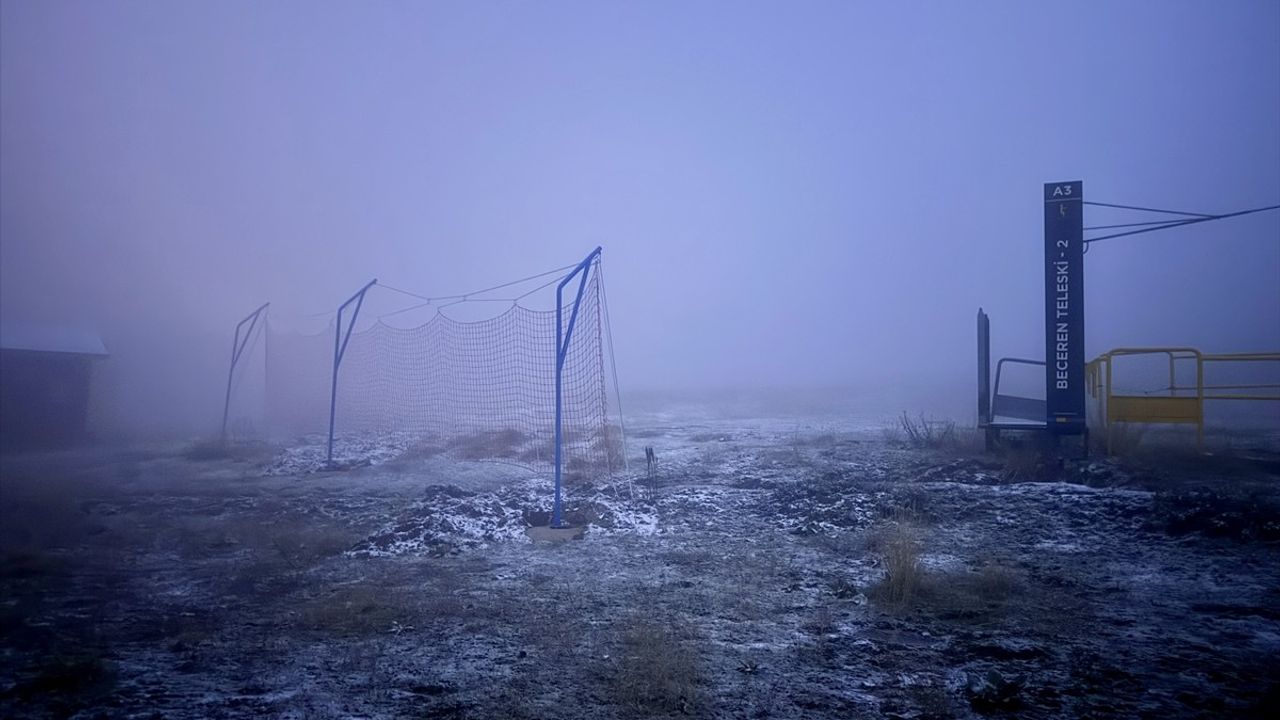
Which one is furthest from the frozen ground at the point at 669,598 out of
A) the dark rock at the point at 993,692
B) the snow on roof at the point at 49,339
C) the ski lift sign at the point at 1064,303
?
the snow on roof at the point at 49,339

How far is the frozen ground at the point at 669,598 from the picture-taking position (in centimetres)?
355

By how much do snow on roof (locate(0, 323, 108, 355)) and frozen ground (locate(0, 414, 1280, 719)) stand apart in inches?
253

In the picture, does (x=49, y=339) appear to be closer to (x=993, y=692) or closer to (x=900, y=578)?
(x=900, y=578)

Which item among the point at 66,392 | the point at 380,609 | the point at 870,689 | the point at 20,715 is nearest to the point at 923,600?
the point at 870,689

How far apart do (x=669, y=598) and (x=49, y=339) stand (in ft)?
57.2

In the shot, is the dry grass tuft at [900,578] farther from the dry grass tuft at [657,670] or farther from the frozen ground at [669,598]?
the dry grass tuft at [657,670]

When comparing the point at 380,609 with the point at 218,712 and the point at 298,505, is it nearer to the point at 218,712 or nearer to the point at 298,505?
the point at 218,712

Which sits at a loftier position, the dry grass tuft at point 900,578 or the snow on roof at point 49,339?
the snow on roof at point 49,339

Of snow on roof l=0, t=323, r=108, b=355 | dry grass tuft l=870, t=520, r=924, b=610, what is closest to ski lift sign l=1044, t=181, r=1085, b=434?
dry grass tuft l=870, t=520, r=924, b=610

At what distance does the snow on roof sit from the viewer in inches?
566

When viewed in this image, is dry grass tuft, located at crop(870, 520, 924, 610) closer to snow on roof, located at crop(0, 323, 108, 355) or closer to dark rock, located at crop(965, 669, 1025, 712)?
dark rock, located at crop(965, 669, 1025, 712)

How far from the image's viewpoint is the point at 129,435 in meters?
16.9

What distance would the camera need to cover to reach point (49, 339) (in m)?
15.6

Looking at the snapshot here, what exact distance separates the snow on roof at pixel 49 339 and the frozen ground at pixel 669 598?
6.41 meters
